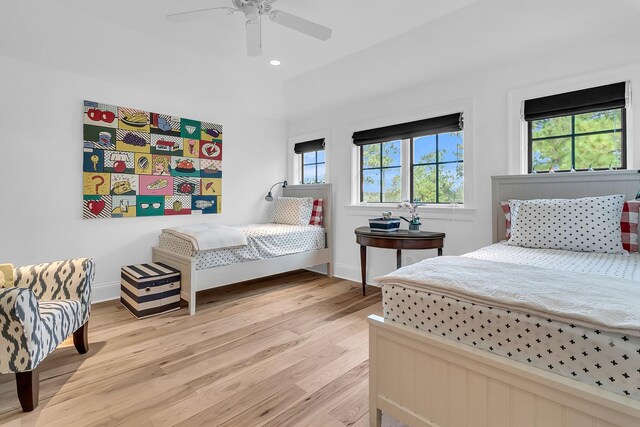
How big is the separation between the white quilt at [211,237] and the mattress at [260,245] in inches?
2.4

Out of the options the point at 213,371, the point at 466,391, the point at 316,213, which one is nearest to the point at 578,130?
the point at 466,391

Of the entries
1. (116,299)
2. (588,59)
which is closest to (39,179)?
(116,299)

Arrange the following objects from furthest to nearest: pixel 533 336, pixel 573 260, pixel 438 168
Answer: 1. pixel 438 168
2. pixel 573 260
3. pixel 533 336

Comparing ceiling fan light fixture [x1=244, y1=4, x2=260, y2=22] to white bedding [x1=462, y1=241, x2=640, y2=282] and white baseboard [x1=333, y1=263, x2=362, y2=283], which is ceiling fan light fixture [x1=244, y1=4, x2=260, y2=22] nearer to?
white bedding [x1=462, y1=241, x2=640, y2=282]

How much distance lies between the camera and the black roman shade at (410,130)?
311cm

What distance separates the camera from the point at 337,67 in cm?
341

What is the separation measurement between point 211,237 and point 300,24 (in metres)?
1.92

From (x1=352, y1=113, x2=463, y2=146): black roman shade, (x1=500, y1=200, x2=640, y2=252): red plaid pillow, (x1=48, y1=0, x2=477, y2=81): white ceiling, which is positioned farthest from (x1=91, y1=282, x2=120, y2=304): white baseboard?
(x1=500, y1=200, x2=640, y2=252): red plaid pillow

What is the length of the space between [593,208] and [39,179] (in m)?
4.34

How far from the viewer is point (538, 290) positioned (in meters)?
1.07

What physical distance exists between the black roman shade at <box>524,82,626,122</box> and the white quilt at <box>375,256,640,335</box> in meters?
1.84

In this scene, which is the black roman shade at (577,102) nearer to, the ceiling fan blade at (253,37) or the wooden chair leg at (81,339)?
the ceiling fan blade at (253,37)

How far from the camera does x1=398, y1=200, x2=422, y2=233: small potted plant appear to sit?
3152 millimetres

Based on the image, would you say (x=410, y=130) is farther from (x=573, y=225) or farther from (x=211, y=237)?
(x=211, y=237)
